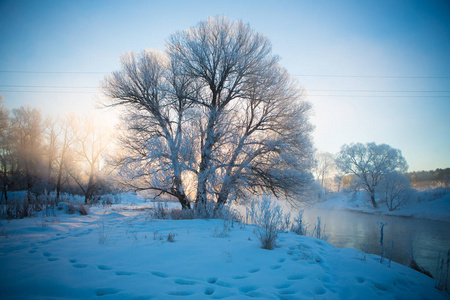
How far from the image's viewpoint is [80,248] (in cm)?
337

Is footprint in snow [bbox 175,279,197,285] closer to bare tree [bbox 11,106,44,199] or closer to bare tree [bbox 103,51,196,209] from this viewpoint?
Result: bare tree [bbox 103,51,196,209]

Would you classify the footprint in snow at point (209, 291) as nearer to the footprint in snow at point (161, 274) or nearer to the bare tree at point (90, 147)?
the footprint in snow at point (161, 274)

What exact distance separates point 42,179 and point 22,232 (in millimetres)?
20167

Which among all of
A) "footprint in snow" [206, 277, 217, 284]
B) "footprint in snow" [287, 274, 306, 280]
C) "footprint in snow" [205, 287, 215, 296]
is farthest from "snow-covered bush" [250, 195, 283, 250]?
"footprint in snow" [205, 287, 215, 296]

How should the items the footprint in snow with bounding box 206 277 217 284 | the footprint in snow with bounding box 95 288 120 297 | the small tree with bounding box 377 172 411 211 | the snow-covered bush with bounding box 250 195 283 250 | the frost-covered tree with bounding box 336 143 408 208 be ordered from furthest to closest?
1. the frost-covered tree with bounding box 336 143 408 208
2. the small tree with bounding box 377 172 411 211
3. the snow-covered bush with bounding box 250 195 283 250
4. the footprint in snow with bounding box 206 277 217 284
5. the footprint in snow with bounding box 95 288 120 297

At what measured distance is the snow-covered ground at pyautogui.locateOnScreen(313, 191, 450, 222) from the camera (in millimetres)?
16672

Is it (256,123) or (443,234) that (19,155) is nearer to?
(256,123)

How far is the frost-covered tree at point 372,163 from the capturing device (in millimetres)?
24453

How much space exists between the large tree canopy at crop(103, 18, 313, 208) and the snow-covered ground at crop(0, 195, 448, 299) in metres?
4.99

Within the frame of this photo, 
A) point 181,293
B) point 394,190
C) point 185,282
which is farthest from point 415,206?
point 181,293

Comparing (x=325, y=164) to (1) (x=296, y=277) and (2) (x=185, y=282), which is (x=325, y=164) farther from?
(2) (x=185, y=282)

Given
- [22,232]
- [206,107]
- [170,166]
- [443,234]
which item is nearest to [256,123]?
[206,107]

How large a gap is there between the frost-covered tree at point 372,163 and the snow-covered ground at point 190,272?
84.5 ft

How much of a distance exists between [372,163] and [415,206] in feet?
25.1
